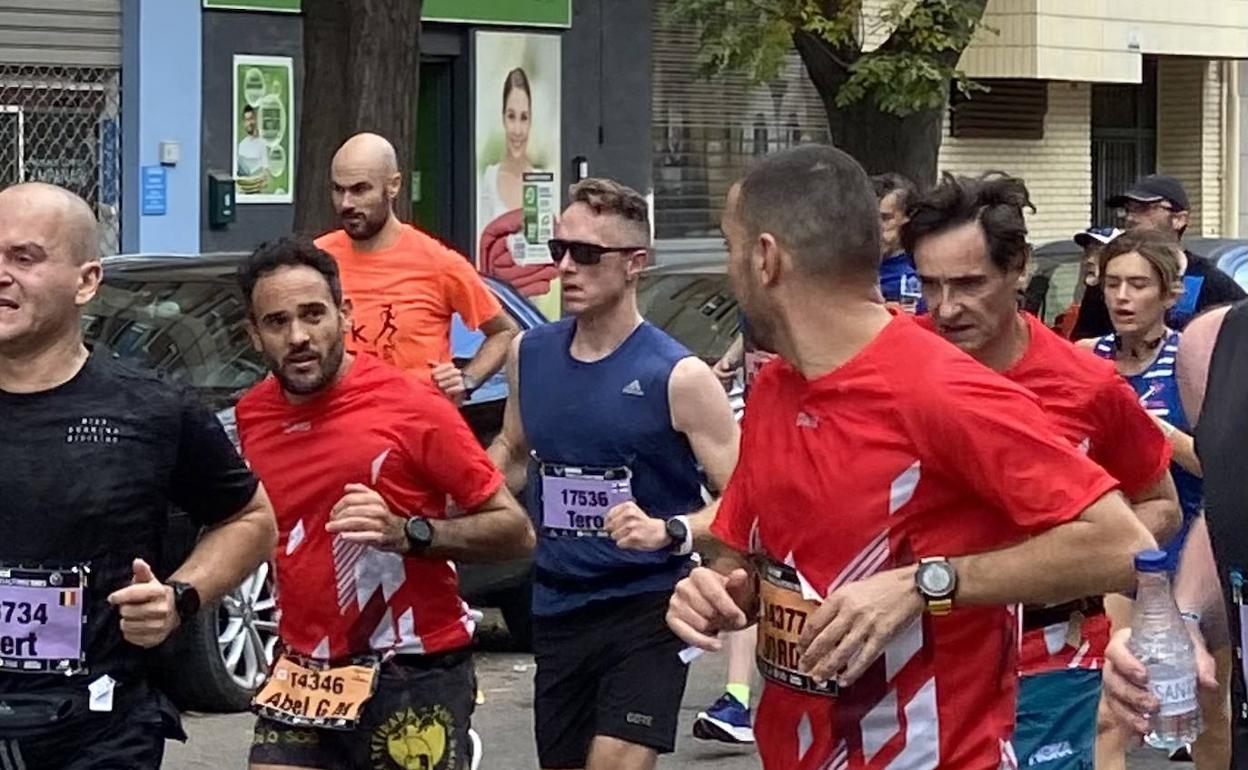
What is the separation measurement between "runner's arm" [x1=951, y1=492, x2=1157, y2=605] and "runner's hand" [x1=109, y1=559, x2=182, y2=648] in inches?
57.6

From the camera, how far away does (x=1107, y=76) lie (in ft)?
83.7

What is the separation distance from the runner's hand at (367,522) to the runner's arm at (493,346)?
3.52 metres

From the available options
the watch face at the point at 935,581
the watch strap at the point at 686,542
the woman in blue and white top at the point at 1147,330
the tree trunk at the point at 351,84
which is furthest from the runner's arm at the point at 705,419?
the tree trunk at the point at 351,84

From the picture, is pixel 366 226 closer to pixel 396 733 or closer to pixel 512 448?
pixel 512 448

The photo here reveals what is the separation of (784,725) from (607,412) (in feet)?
7.65

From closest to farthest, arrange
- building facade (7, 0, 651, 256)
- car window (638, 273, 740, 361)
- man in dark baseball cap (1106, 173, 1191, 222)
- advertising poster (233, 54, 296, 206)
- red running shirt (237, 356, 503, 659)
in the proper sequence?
red running shirt (237, 356, 503, 659)
man in dark baseball cap (1106, 173, 1191, 222)
car window (638, 273, 740, 361)
building facade (7, 0, 651, 256)
advertising poster (233, 54, 296, 206)

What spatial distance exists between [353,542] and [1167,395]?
3162 millimetres

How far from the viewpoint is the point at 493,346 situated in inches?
365

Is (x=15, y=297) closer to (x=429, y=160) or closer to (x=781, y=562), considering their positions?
(x=781, y=562)

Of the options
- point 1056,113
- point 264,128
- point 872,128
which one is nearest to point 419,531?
point 872,128

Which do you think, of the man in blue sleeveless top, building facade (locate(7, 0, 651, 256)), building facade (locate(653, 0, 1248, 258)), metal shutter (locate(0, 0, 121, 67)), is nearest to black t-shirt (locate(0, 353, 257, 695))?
the man in blue sleeveless top

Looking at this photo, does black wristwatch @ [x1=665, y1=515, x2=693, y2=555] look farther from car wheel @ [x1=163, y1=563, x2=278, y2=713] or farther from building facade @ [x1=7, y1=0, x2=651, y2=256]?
building facade @ [x1=7, y1=0, x2=651, y2=256]

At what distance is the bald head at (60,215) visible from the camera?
4.67 m

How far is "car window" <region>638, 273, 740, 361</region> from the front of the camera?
11.8m
